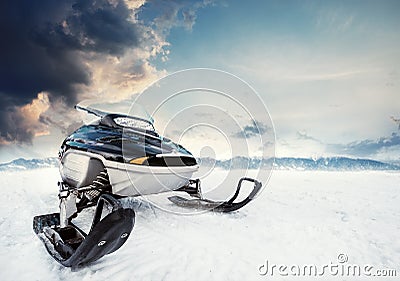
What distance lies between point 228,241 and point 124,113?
7.49 ft

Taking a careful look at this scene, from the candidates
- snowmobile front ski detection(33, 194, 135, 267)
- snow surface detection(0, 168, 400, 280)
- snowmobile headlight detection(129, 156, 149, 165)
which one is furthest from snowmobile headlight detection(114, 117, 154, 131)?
snowmobile front ski detection(33, 194, 135, 267)

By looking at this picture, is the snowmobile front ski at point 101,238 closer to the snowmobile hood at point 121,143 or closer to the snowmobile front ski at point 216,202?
the snowmobile hood at point 121,143

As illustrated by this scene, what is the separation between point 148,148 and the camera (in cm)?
323

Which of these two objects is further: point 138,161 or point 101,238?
point 138,161

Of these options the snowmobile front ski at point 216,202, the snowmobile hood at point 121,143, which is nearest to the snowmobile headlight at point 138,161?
the snowmobile hood at point 121,143

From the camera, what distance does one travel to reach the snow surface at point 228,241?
2.23 metres

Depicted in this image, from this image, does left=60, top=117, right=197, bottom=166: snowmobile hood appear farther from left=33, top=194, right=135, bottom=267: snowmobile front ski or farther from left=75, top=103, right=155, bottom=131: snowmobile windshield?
left=33, top=194, right=135, bottom=267: snowmobile front ski

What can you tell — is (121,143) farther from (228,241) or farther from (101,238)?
(228,241)

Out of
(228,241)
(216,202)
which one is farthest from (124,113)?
(228,241)

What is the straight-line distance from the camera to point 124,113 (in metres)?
3.88

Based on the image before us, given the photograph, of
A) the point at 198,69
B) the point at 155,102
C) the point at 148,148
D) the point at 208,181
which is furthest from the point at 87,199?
the point at 208,181

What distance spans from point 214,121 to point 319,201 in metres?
2.47

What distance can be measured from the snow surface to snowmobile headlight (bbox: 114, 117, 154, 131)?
125cm

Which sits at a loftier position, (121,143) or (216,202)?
(121,143)
